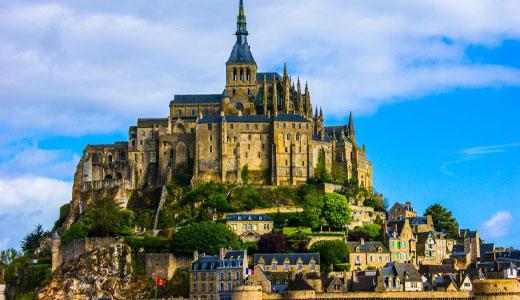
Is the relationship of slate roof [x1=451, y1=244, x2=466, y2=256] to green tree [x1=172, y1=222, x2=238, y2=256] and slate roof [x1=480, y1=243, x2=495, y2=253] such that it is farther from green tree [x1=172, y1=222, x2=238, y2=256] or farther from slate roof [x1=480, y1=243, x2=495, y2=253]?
green tree [x1=172, y1=222, x2=238, y2=256]

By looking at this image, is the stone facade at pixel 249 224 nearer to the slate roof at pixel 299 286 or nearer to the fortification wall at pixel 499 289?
the slate roof at pixel 299 286

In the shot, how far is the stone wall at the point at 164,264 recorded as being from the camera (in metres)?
83.1

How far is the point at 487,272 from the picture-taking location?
8369 cm

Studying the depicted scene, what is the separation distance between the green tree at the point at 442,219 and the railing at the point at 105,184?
94.8 ft

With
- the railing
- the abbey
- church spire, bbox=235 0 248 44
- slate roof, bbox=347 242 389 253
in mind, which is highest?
church spire, bbox=235 0 248 44

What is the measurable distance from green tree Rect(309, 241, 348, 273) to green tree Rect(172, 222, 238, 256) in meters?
6.92

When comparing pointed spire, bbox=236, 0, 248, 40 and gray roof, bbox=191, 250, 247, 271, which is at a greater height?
pointed spire, bbox=236, 0, 248, 40

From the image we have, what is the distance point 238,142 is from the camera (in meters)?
99.4

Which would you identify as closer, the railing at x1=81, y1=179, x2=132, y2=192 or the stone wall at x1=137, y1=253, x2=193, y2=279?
the stone wall at x1=137, y1=253, x2=193, y2=279

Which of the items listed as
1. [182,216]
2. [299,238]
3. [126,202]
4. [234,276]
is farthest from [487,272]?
[126,202]

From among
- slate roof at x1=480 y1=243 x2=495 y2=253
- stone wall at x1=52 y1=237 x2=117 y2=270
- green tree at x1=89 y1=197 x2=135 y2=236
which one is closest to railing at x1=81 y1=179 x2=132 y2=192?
green tree at x1=89 y1=197 x2=135 y2=236

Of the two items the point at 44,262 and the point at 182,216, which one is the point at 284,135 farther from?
the point at 44,262

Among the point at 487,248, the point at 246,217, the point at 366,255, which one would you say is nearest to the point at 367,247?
the point at 366,255

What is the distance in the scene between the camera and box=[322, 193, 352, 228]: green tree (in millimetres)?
91375
